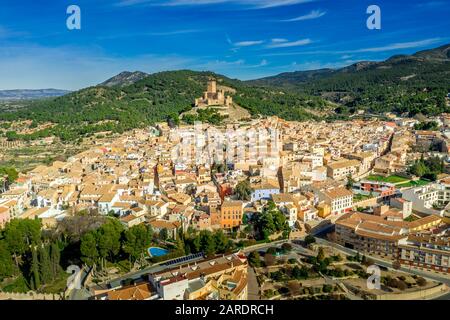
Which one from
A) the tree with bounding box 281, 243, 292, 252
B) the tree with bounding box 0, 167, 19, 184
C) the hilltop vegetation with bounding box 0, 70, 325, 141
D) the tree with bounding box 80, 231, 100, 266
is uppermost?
the hilltop vegetation with bounding box 0, 70, 325, 141

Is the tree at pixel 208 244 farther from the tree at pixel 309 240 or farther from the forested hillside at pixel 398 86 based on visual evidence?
the forested hillside at pixel 398 86

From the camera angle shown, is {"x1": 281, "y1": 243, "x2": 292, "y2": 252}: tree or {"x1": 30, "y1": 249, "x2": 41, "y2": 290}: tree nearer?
{"x1": 30, "y1": 249, "x2": 41, "y2": 290}: tree

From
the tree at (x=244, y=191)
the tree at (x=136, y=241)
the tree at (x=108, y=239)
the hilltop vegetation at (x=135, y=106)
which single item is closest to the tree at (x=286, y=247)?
the tree at (x=244, y=191)

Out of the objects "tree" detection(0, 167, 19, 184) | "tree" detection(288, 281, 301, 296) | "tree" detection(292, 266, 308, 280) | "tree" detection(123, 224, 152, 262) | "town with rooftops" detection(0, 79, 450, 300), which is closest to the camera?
"tree" detection(288, 281, 301, 296)

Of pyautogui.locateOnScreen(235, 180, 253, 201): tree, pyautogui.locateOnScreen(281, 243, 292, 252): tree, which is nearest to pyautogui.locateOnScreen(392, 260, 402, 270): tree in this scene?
pyautogui.locateOnScreen(281, 243, 292, 252): tree

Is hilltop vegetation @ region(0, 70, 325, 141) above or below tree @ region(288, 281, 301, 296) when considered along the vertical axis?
above

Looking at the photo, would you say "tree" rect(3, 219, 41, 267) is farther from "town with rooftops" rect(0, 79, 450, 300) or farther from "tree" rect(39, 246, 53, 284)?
"tree" rect(39, 246, 53, 284)

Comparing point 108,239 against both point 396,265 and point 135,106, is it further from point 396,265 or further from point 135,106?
point 135,106

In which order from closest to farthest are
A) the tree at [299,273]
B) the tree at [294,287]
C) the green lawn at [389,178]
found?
the tree at [294,287]
the tree at [299,273]
the green lawn at [389,178]
